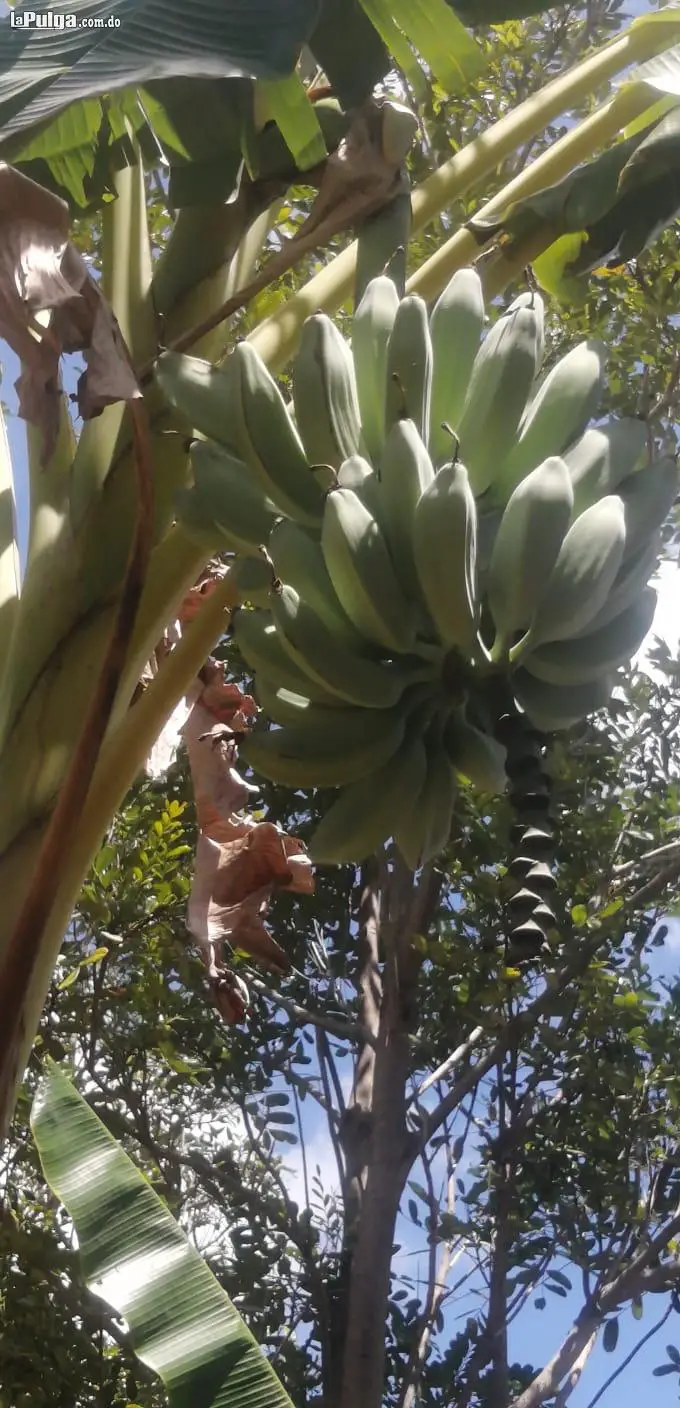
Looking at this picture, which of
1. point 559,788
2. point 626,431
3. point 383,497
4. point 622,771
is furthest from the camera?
point 622,771

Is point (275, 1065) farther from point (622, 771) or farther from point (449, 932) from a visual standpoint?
point (622, 771)

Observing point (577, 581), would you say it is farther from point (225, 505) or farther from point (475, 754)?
point (225, 505)

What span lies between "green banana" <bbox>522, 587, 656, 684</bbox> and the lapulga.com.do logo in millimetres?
702

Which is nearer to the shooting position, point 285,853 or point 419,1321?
point 285,853

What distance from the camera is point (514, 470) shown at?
3.20ft

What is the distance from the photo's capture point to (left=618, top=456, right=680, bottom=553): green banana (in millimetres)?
976

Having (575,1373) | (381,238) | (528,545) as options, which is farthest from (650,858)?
(528,545)

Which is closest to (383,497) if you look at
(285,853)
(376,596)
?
(376,596)

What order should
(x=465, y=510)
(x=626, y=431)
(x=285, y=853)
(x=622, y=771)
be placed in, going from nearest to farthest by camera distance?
(x=465, y=510) → (x=626, y=431) → (x=285, y=853) → (x=622, y=771)

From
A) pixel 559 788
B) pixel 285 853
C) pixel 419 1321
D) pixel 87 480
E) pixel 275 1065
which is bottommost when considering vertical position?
pixel 419 1321

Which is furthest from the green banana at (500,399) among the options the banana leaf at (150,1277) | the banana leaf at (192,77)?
the banana leaf at (150,1277)

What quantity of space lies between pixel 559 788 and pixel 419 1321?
1525 mm

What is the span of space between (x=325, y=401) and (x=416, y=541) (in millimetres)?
228

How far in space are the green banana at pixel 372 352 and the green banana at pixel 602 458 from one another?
0.58 feet
